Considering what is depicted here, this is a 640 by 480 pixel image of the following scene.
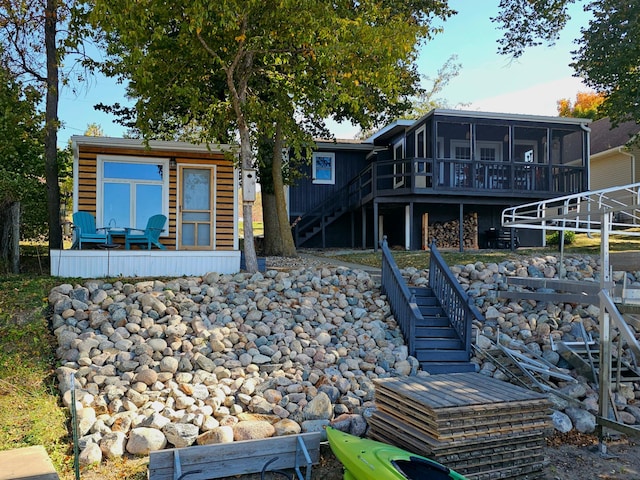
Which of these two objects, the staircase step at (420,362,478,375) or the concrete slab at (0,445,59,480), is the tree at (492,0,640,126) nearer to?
the staircase step at (420,362,478,375)

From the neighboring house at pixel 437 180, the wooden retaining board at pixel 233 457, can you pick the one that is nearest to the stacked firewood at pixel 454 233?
the neighboring house at pixel 437 180

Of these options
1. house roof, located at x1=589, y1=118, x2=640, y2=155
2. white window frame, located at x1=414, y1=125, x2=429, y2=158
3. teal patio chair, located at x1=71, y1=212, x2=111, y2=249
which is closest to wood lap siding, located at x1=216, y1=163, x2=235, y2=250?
teal patio chair, located at x1=71, y1=212, x2=111, y2=249

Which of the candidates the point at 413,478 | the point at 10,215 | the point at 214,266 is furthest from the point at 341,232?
the point at 413,478

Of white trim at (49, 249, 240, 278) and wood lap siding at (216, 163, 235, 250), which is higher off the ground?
wood lap siding at (216, 163, 235, 250)

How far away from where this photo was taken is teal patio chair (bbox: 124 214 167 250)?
11.4 m

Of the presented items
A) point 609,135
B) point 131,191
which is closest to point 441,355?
point 131,191

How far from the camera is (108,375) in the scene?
6586 millimetres

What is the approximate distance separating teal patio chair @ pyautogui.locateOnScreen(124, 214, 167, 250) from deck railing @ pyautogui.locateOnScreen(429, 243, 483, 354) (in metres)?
5.74

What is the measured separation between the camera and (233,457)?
5.17m

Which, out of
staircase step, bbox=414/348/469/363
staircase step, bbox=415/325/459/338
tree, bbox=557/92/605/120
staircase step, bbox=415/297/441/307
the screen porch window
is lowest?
staircase step, bbox=414/348/469/363

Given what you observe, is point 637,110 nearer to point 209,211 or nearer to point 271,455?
point 209,211

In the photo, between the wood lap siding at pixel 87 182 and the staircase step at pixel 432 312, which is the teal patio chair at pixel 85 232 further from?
the staircase step at pixel 432 312

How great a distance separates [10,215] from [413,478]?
10208mm

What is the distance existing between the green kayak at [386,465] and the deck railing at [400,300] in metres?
3.42
